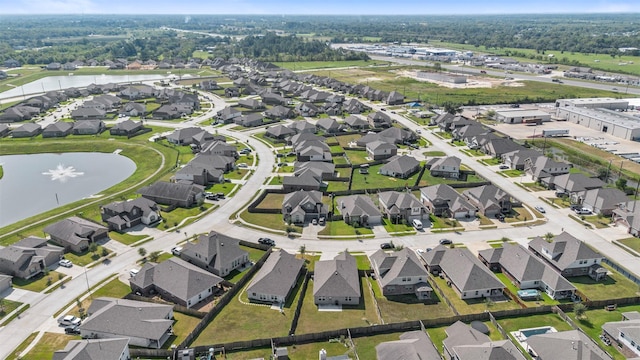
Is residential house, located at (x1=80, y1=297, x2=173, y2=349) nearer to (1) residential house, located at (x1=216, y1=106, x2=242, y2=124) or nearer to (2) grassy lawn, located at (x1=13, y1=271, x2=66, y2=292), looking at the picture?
(2) grassy lawn, located at (x1=13, y1=271, x2=66, y2=292)

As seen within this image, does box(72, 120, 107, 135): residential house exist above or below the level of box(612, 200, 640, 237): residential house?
below

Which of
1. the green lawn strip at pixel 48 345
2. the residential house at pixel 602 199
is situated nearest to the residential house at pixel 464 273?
the residential house at pixel 602 199

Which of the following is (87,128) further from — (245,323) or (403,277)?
(403,277)

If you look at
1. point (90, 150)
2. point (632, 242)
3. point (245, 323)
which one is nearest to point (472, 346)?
point (245, 323)

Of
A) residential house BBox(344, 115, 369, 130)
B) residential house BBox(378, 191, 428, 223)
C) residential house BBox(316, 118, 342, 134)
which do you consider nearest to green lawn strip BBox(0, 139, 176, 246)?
residential house BBox(316, 118, 342, 134)

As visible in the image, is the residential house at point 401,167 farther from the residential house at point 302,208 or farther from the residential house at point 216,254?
the residential house at point 216,254

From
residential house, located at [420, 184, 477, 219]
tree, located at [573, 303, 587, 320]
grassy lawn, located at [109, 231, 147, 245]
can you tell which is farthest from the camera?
residential house, located at [420, 184, 477, 219]
